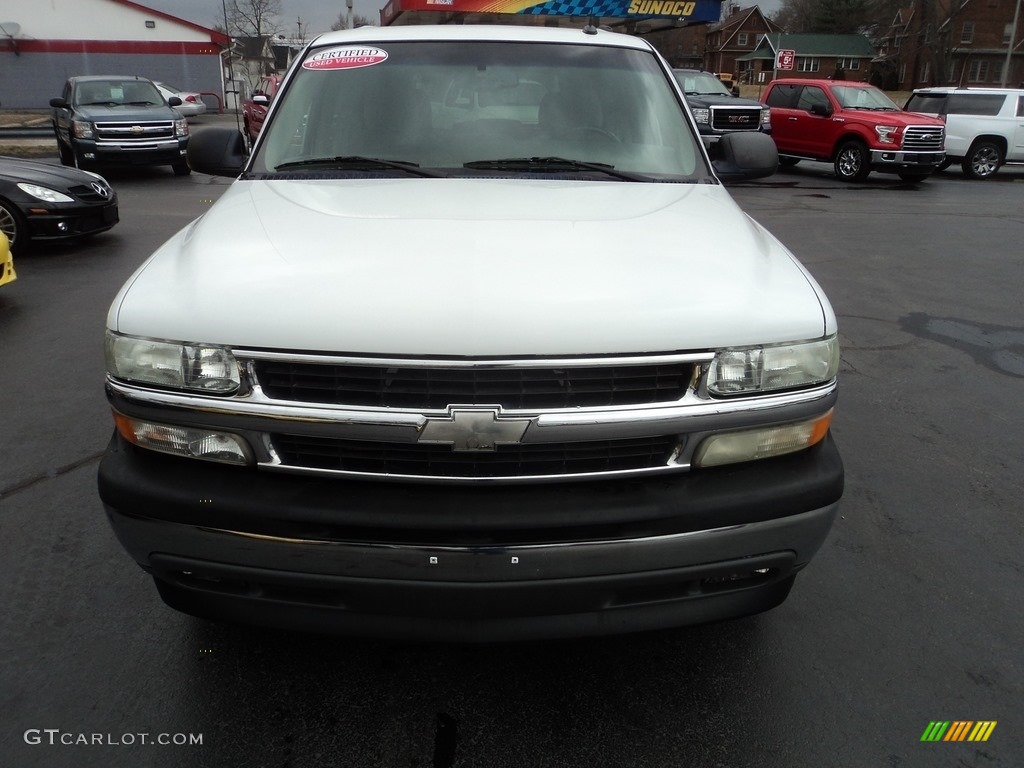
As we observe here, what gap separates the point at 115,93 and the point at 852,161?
14.4 m

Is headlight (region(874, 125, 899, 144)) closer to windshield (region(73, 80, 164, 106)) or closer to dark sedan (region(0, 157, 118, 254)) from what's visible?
windshield (region(73, 80, 164, 106))

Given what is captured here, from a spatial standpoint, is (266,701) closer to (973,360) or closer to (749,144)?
(749,144)

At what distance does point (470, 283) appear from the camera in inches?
81.6

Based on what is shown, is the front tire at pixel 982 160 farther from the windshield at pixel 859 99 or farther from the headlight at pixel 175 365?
the headlight at pixel 175 365

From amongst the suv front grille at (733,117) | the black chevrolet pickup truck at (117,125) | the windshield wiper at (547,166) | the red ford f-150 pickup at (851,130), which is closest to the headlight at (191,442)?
the windshield wiper at (547,166)

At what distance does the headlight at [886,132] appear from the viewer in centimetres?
1616

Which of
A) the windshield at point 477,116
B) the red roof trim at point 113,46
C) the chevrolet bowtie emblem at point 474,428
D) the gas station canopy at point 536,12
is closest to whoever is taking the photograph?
the chevrolet bowtie emblem at point 474,428

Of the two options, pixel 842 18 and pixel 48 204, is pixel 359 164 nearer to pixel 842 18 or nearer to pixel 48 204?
pixel 48 204

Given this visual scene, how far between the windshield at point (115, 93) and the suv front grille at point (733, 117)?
11284 mm

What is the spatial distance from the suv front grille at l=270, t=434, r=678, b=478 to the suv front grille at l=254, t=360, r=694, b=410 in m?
0.10

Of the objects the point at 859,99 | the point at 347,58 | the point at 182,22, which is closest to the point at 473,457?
the point at 347,58

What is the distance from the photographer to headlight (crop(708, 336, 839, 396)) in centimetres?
209

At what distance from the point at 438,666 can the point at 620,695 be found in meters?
0.57

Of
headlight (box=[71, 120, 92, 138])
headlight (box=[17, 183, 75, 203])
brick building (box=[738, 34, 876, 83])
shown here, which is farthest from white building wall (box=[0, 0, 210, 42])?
brick building (box=[738, 34, 876, 83])
